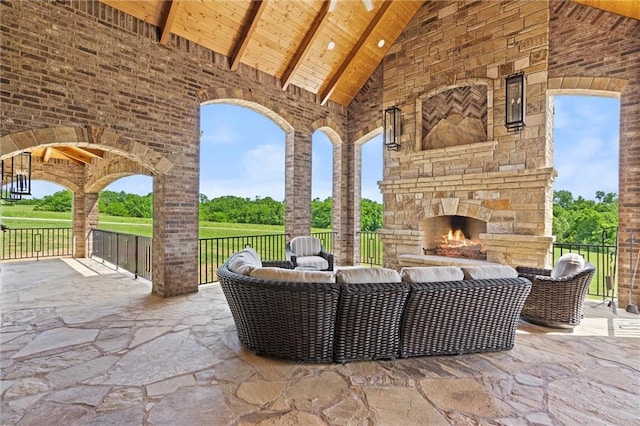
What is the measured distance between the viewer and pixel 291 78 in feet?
20.3

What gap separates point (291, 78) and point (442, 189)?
11.9ft

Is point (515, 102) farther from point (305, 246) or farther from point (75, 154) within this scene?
point (75, 154)

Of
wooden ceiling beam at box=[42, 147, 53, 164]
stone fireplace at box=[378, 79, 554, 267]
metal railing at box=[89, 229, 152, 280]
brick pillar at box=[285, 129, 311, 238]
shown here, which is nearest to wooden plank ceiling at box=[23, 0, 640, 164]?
brick pillar at box=[285, 129, 311, 238]

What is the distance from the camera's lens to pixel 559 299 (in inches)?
136

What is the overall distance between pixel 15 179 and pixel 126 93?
15.3 ft

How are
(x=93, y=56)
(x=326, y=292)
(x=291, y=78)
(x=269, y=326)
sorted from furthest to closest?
(x=291, y=78)
(x=93, y=56)
(x=269, y=326)
(x=326, y=292)

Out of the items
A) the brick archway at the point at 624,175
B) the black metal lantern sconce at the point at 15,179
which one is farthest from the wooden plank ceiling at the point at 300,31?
the black metal lantern sconce at the point at 15,179

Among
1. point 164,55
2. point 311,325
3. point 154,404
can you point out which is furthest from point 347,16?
point 154,404

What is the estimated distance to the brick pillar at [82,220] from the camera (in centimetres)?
852

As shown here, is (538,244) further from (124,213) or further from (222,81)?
(124,213)

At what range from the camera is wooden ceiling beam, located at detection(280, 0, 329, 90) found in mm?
5352

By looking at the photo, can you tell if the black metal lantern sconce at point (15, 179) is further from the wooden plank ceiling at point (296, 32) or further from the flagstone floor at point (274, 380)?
the wooden plank ceiling at point (296, 32)

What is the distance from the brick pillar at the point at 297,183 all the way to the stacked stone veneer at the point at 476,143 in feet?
5.53

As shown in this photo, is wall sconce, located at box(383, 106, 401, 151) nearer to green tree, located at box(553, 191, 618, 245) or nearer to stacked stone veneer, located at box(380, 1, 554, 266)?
stacked stone veneer, located at box(380, 1, 554, 266)
